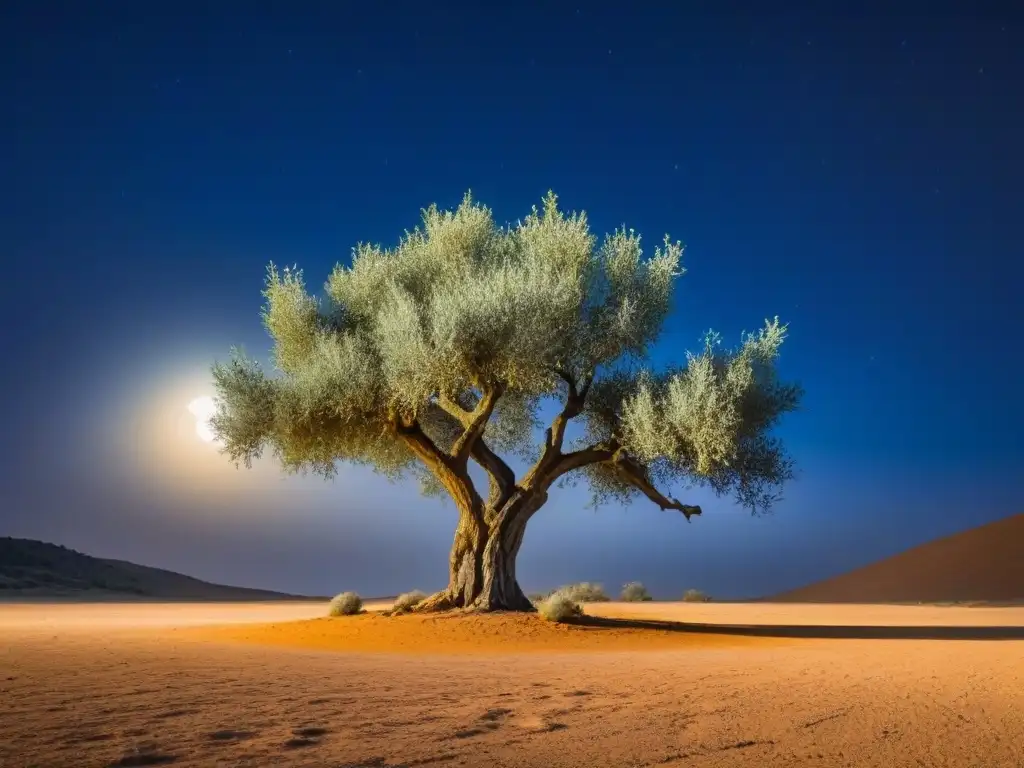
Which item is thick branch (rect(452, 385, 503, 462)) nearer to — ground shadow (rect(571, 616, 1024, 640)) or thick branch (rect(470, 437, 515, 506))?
thick branch (rect(470, 437, 515, 506))

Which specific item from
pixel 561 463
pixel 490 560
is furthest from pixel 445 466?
pixel 561 463

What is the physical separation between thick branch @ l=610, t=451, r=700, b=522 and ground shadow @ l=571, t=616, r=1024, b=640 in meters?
2.95

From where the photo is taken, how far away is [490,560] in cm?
2209

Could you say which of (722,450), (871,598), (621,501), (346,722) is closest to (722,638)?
(722,450)

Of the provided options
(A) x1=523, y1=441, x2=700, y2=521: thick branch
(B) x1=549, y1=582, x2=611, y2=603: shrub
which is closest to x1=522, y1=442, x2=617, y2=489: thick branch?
(A) x1=523, y1=441, x2=700, y2=521: thick branch

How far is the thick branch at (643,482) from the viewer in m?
22.9

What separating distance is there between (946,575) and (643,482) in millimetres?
34109

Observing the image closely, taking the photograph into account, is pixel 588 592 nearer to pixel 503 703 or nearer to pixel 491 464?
pixel 491 464

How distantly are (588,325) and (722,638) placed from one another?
781 cm

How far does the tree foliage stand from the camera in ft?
65.9

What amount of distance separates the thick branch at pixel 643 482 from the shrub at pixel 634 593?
19.5m

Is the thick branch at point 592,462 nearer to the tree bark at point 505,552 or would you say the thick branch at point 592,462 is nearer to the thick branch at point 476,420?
the tree bark at point 505,552

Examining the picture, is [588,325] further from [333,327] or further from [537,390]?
[333,327]

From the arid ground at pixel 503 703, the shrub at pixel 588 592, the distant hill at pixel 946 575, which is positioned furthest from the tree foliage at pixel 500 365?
the distant hill at pixel 946 575
